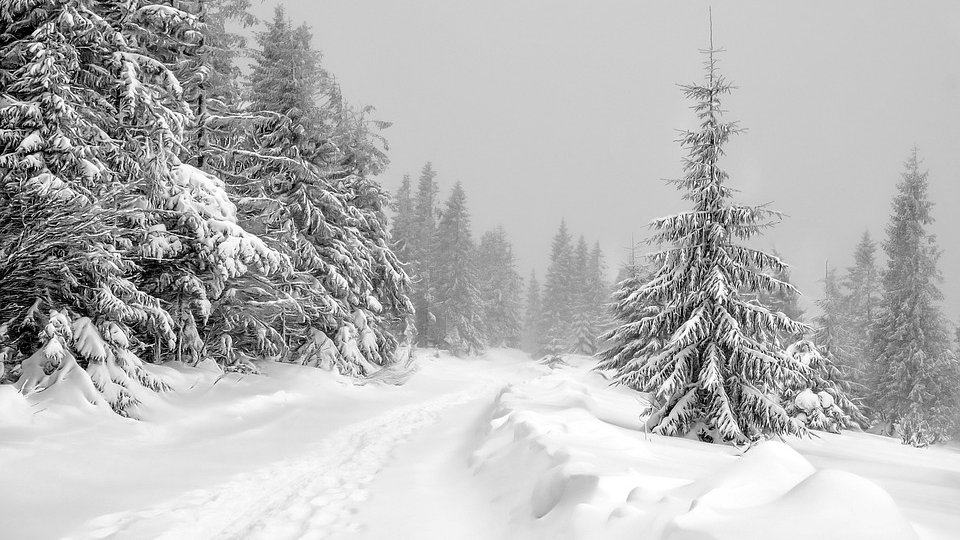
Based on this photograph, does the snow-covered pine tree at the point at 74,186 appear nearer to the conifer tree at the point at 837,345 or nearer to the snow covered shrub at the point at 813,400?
the snow covered shrub at the point at 813,400

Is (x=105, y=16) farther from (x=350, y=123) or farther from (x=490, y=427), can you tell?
(x=490, y=427)

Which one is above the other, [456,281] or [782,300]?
[456,281]

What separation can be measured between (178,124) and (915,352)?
32474 mm

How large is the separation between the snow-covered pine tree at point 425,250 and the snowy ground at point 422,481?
26.8 m

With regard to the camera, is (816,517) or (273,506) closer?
(816,517)

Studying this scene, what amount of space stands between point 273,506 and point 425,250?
35123 mm

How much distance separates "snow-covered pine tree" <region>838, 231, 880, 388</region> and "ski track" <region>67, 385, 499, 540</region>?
108ft

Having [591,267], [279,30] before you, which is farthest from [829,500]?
[591,267]

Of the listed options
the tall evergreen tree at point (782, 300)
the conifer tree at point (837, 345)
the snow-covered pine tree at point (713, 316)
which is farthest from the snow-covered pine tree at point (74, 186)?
the conifer tree at point (837, 345)

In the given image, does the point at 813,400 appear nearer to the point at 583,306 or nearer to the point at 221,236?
the point at 221,236

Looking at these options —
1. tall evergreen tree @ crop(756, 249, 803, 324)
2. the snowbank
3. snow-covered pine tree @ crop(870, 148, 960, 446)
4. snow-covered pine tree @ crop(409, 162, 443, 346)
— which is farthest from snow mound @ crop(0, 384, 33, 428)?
snow-covered pine tree @ crop(870, 148, 960, 446)

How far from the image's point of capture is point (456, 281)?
41.1 metres

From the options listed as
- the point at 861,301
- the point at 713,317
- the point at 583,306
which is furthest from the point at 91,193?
the point at 861,301

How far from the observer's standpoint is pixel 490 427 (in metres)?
9.70
